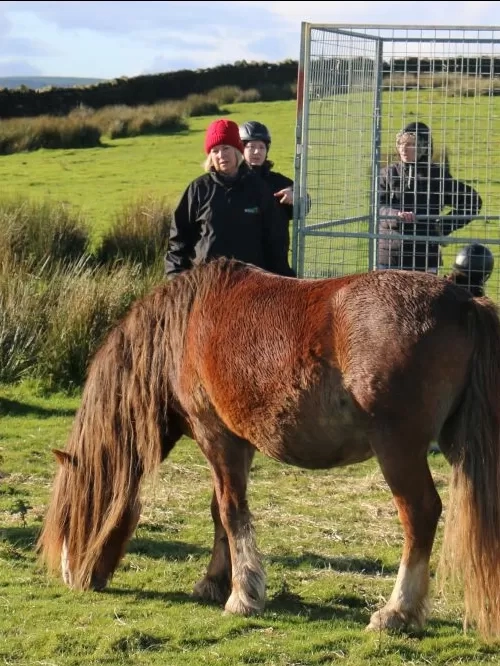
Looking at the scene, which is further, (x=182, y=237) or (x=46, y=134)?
(x=46, y=134)

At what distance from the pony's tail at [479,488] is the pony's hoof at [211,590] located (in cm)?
116

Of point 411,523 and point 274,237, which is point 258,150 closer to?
point 274,237

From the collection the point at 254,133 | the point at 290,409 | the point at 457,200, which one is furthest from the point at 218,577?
the point at 457,200

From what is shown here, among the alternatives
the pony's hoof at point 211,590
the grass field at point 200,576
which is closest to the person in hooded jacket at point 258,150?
the grass field at point 200,576

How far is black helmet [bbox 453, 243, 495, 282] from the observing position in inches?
310

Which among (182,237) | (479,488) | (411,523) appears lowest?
(411,523)

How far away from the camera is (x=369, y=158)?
8.71m

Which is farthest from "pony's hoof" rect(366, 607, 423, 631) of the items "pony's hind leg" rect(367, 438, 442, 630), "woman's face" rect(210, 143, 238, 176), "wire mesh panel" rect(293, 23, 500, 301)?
"wire mesh panel" rect(293, 23, 500, 301)

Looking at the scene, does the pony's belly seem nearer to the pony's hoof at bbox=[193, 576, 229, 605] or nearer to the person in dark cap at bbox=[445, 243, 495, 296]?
the pony's hoof at bbox=[193, 576, 229, 605]

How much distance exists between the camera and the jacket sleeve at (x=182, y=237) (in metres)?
5.95

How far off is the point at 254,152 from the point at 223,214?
1.75 m

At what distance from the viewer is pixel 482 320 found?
13.6 feet

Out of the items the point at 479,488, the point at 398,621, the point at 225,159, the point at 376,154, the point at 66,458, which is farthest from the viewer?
the point at 376,154

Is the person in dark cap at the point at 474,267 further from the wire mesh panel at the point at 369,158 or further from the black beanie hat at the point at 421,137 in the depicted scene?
the black beanie hat at the point at 421,137
